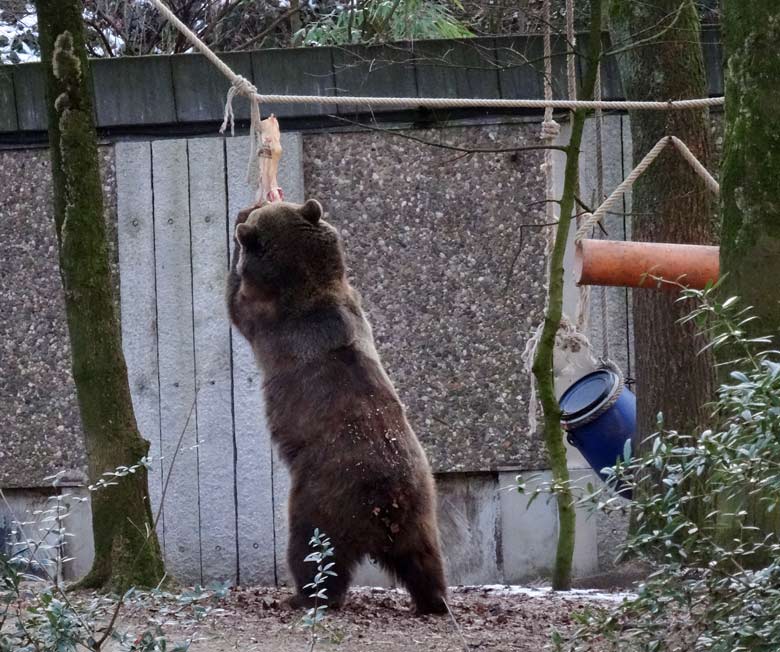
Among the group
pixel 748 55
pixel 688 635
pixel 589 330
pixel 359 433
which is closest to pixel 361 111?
pixel 589 330

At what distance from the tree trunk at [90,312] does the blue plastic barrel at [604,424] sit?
211cm

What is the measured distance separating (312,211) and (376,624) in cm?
181

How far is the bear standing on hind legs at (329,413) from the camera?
487 cm

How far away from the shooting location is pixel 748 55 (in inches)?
146

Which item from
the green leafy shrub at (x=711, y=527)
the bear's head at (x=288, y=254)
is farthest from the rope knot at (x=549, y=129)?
the green leafy shrub at (x=711, y=527)

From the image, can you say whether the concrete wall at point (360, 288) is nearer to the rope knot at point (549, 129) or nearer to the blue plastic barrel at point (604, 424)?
the blue plastic barrel at point (604, 424)

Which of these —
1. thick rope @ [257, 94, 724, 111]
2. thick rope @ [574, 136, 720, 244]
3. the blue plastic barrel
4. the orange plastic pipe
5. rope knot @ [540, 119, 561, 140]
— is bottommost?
the blue plastic barrel

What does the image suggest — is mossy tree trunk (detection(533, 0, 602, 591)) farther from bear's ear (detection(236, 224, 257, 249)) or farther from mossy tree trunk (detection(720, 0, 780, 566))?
mossy tree trunk (detection(720, 0, 780, 566))

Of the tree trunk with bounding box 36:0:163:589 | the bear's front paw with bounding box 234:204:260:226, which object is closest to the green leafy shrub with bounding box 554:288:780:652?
the tree trunk with bounding box 36:0:163:589

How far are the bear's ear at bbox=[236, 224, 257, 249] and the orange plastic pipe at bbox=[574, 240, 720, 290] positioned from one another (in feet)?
4.88

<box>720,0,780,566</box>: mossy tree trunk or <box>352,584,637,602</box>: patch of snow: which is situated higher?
<box>720,0,780,566</box>: mossy tree trunk

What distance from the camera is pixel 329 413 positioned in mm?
5027

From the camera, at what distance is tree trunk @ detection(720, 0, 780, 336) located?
3625 millimetres

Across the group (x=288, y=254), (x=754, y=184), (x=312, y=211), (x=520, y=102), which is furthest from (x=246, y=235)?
(x=754, y=184)
